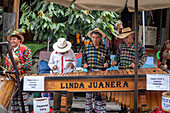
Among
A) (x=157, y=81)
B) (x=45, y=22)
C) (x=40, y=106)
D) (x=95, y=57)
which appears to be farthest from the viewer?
(x=45, y=22)

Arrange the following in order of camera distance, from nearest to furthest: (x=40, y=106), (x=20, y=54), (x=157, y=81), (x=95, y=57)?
1. (x=40, y=106)
2. (x=157, y=81)
3. (x=20, y=54)
4. (x=95, y=57)

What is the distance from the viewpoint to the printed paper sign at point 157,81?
3381 millimetres

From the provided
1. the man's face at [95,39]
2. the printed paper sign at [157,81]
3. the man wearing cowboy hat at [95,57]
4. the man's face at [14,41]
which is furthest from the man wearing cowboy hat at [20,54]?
the printed paper sign at [157,81]

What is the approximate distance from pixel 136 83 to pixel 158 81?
45 cm

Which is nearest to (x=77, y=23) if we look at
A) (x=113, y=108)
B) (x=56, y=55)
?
(x=56, y=55)

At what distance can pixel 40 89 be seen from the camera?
348 centimetres

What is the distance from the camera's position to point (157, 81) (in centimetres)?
339

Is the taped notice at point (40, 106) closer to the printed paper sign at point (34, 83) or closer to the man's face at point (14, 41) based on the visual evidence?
the printed paper sign at point (34, 83)

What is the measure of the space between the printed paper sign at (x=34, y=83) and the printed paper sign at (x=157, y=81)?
1710 mm

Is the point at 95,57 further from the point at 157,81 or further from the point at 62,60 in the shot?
the point at 157,81

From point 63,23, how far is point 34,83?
257 cm

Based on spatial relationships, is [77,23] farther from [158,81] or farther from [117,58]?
[158,81]

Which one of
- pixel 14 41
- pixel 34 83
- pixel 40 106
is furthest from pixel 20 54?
pixel 40 106

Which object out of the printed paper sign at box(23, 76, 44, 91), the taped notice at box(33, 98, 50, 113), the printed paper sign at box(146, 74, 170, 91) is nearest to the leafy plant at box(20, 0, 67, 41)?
the printed paper sign at box(23, 76, 44, 91)
